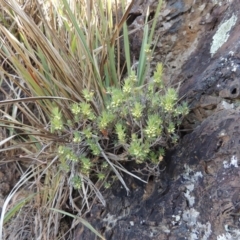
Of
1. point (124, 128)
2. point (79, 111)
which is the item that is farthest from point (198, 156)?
point (79, 111)

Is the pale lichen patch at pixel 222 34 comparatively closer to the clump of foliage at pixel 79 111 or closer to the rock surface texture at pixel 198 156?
the rock surface texture at pixel 198 156

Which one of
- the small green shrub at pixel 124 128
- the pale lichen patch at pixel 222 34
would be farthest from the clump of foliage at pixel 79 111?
the pale lichen patch at pixel 222 34

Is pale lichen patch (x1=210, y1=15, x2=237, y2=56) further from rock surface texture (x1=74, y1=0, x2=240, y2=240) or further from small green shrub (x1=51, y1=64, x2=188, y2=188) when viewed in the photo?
small green shrub (x1=51, y1=64, x2=188, y2=188)

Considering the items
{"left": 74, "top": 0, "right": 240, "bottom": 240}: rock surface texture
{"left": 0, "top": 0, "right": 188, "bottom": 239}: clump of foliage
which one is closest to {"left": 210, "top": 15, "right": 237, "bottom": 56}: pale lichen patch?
{"left": 74, "top": 0, "right": 240, "bottom": 240}: rock surface texture

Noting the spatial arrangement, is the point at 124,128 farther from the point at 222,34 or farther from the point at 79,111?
the point at 222,34

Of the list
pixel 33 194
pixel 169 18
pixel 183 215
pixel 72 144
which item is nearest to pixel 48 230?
pixel 33 194

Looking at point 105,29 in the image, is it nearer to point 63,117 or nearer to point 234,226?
point 63,117
